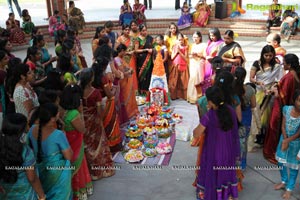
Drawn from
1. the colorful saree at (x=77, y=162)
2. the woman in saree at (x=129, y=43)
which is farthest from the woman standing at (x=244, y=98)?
the woman in saree at (x=129, y=43)

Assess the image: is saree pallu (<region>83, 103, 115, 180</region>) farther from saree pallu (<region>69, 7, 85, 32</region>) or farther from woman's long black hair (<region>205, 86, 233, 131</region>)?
saree pallu (<region>69, 7, 85, 32</region>)

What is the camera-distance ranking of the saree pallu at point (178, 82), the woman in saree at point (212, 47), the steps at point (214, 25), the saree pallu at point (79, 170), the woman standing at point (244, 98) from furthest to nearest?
1. the steps at point (214, 25)
2. the saree pallu at point (178, 82)
3. the woman in saree at point (212, 47)
4. the woman standing at point (244, 98)
5. the saree pallu at point (79, 170)

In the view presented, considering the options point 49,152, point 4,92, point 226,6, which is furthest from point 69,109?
point 226,6

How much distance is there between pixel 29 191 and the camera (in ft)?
9.01

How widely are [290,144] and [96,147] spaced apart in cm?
197

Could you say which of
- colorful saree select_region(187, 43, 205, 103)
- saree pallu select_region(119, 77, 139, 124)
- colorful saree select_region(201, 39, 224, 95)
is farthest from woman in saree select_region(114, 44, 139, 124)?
colorful saree select_region(201, 39, 224, 95)

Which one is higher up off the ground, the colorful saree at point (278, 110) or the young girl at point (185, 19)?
the young girl at point (185, 19)

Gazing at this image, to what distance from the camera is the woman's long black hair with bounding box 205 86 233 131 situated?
9.71ft

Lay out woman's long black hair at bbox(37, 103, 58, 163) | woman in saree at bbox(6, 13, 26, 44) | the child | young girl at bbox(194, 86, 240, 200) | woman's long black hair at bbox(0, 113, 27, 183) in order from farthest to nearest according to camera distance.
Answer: woman in saree at bbox(6, 13, 26, 44) < the child < young girl at bbox(194, 86, 240, 200) < woman's long black hair at bbox(37, 103, 58, 163) < woman's long black hair at bbox(0, 113, 27, 183)

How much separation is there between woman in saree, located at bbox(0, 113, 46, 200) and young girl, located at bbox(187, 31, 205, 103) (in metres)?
3.70

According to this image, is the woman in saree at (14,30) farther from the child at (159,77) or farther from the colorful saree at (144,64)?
the child at (159,77)

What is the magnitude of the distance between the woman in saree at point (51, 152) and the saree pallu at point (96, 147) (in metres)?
0.77

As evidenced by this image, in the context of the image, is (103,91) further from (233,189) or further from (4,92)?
(233,189)

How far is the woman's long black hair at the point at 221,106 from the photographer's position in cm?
296
